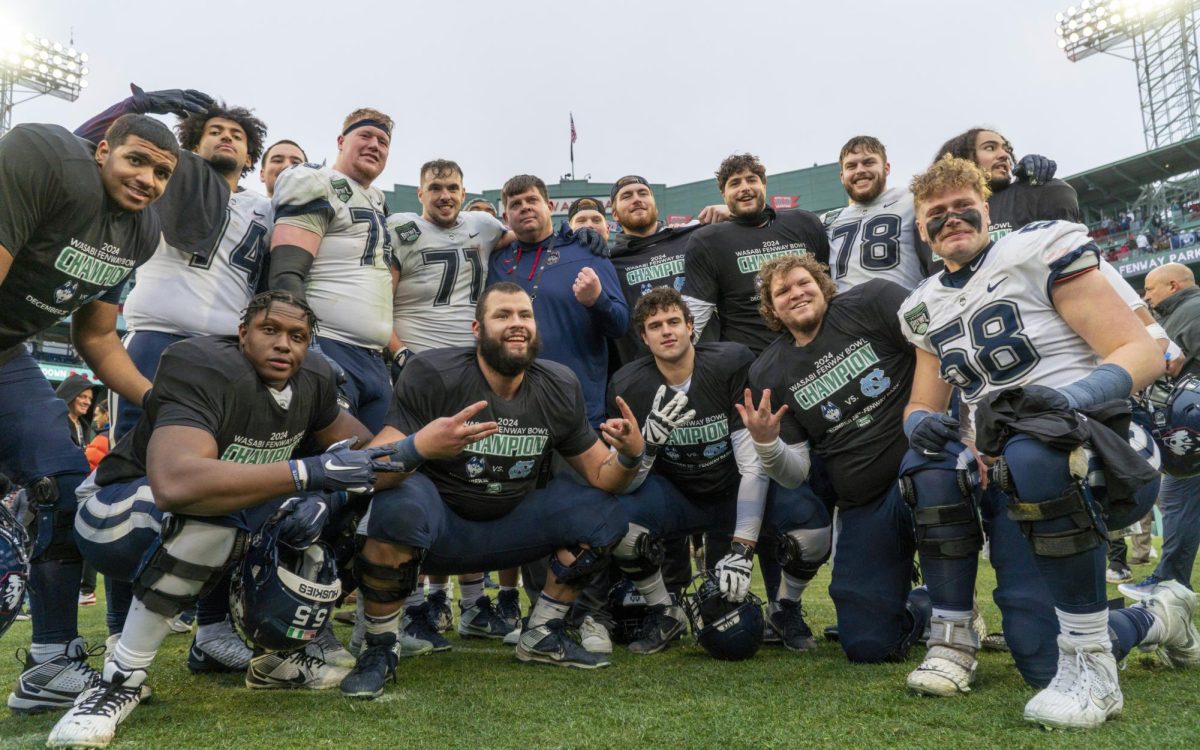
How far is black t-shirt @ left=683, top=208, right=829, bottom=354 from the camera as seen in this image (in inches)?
196

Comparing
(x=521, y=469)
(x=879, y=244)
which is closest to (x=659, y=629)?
(x=521, y=469)

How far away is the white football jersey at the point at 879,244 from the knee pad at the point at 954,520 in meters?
1.76

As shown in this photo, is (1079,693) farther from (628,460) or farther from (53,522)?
(53,522)

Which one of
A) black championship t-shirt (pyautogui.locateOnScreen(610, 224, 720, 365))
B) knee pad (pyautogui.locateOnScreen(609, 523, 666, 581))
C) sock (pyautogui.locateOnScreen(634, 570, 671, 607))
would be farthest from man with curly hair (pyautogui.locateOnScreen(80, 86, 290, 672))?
black championship t-shirt (pyautogui.locateOnScreen(610, 224, 720, 365))

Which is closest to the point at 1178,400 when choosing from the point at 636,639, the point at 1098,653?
the point at 1098,653

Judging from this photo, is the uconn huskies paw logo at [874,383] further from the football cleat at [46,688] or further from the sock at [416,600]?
the football cleat at [46,688]

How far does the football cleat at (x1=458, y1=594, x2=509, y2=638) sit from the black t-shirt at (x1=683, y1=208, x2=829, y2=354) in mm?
2185

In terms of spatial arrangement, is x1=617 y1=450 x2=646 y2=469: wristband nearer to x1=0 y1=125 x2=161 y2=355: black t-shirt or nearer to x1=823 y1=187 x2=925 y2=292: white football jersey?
x1=823 y1=187 x2=925 y2=292: white football jersey

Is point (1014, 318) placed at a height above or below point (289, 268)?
below

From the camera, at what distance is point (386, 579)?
3316mm

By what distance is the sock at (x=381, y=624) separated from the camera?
3.36 m

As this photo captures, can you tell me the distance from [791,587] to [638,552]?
2.66ft

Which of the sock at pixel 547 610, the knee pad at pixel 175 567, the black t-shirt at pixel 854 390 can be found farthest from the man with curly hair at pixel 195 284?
the black t-shirt at pixel 854 390

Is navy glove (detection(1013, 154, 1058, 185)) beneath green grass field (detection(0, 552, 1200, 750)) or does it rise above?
above
